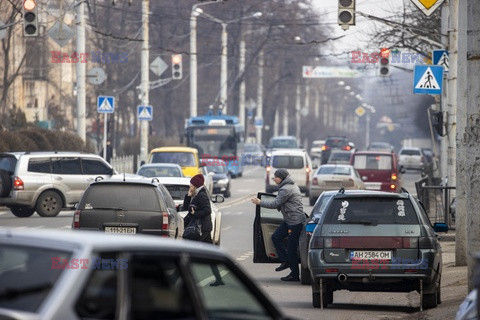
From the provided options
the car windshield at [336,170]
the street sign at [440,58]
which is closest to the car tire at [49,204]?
the street sign at [440,58]

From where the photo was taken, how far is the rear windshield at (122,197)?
17.7 metres

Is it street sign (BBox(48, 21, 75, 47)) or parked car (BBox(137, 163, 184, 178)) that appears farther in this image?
street sign (BBox(48, 21, 75, 47))

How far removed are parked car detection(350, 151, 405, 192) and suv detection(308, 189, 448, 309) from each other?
2900 centimetres

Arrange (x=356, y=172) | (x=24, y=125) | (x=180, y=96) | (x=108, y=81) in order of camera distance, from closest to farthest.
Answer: (x=356, y=172) < (x=24, y=125) < (x=108, y=81) < (x=180, y=96)

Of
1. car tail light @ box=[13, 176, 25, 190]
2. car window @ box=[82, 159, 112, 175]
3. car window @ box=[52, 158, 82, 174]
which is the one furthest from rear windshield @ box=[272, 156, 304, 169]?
car tail light @ box=[13, 176, 25, 190]

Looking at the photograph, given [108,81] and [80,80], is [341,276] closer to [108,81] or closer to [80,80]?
[80,80]

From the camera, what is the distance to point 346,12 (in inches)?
1033

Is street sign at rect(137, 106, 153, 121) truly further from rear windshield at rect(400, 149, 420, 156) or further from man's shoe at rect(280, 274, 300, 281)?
man's shoe at rect(280, 274, 300, 281)

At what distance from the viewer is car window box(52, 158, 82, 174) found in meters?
34.2

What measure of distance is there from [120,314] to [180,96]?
88992 mm

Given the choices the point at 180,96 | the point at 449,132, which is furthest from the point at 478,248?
the point at 180,96

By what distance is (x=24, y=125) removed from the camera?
175ft

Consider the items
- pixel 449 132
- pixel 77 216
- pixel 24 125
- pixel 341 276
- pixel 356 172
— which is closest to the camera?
pixel 341 276

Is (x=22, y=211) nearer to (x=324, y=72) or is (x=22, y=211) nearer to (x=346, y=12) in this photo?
(x=346, y=12)
